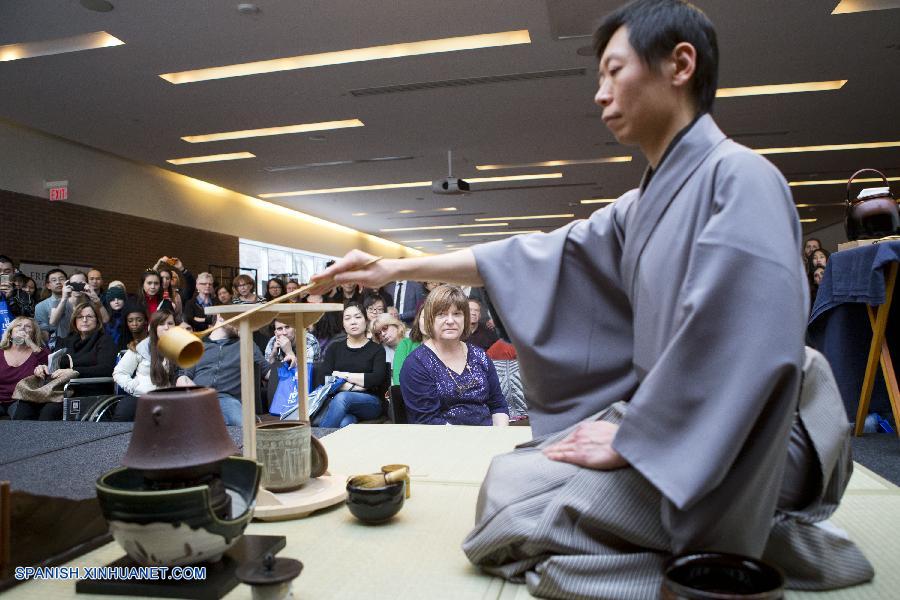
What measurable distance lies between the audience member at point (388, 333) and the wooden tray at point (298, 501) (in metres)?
2.65

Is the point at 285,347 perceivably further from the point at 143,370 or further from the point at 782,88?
the point at 782,88

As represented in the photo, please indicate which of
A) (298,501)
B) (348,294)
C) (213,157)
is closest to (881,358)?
(298,501)

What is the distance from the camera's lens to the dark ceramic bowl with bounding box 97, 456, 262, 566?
3.05 ft

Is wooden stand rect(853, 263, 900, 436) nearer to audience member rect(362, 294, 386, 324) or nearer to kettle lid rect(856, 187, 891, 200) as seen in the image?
kettle lid rect(856, 187, 891, 200)

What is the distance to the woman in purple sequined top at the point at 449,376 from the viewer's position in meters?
2.76

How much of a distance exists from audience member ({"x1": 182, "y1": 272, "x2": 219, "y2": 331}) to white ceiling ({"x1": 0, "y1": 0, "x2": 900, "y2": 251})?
5.52 ft

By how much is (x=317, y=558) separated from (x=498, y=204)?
1178cm

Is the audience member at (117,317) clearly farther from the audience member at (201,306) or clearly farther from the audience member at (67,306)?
the audience member at (201,306)

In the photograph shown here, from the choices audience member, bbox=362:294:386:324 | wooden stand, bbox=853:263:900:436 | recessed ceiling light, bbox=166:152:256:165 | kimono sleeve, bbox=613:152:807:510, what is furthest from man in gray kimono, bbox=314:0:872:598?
recessed ceiling light, bbox=166:152:256:165

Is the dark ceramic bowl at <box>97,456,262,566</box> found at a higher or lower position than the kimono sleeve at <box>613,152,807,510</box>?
lower

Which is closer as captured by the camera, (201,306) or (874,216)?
(874,216)

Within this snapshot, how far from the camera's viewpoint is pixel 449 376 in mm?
2785

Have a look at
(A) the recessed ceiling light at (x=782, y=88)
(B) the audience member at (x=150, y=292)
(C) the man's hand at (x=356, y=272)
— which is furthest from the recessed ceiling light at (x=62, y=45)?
(A) the recessed ceiling light at (x=782, y=88)

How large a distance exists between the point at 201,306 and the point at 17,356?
2324mm
